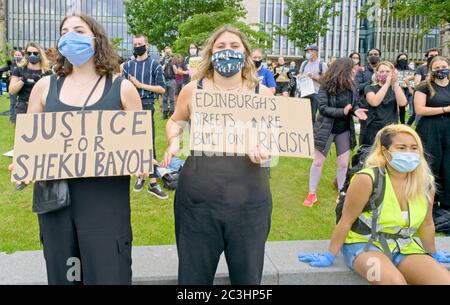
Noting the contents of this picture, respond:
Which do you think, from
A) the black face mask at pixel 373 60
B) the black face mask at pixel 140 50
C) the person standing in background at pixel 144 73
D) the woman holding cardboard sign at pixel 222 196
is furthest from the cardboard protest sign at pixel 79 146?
the black face mask at pixel 373 60

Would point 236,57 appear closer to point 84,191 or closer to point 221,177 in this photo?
point 221,177

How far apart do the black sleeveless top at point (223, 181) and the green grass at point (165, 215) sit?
7.13 ft

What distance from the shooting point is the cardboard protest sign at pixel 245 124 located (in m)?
2.71

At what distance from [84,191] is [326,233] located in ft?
10.7

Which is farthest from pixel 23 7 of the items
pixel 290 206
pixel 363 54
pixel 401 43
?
pixel 290 206

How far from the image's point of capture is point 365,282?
11.7 ft

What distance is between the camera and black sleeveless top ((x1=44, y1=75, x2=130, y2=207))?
2.56 metres

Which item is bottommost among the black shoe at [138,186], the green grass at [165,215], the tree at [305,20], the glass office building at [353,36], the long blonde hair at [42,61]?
the green grass at [165,215]

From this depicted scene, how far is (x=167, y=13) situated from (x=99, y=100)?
121ft

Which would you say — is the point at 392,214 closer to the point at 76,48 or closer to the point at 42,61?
the point at 76,48

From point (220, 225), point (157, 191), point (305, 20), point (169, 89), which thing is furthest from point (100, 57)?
point (305, 20)

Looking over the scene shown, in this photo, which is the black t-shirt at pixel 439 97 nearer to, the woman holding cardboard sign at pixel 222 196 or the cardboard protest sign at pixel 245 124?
the cardboard protest sign at pixel 245 124

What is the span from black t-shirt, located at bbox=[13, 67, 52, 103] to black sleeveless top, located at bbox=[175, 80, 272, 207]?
279 inches

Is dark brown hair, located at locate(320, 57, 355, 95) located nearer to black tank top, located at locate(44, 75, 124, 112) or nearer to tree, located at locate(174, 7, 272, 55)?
black tank top, located at locate(44, 75, 124, 112)
